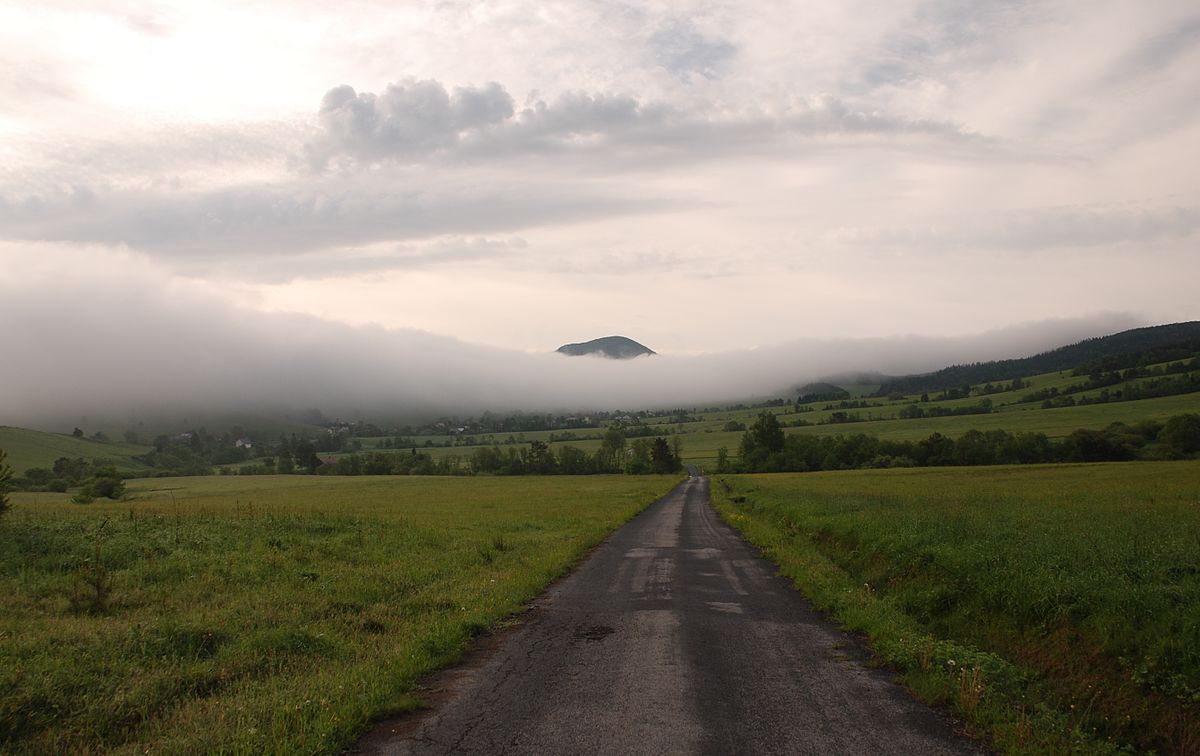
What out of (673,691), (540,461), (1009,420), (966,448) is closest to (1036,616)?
(673,691)

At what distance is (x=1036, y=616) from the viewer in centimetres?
1048

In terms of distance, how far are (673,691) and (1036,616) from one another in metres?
6.22

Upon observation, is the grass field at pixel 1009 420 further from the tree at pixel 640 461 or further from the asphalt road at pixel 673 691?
the asphalt road at pixel 673 691

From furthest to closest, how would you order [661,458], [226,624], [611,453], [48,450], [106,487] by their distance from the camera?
[48,450] → [611,453] → [661,458] → [106,487] → [226,624]

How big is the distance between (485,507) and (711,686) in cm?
3819

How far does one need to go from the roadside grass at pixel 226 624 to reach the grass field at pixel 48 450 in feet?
458

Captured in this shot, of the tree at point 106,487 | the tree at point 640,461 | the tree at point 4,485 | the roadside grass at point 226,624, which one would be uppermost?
the tree at point 4,485

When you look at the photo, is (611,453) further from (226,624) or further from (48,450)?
(226,624)

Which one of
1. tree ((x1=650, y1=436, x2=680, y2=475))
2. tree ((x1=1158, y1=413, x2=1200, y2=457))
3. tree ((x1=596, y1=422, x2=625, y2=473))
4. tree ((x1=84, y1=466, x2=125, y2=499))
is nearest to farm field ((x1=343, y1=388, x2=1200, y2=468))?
tree ((x1=1158, y1=413, x2=1200, y2=457))

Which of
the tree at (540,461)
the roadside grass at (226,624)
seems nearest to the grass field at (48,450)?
the tree at (540,461)

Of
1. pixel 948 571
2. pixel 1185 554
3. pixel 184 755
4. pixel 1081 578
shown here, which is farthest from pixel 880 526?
pixel 184 755

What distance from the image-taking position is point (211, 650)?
9.99 m

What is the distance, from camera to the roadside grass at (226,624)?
23.6 feet

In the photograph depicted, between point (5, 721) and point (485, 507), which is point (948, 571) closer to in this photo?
point (5, 721)
